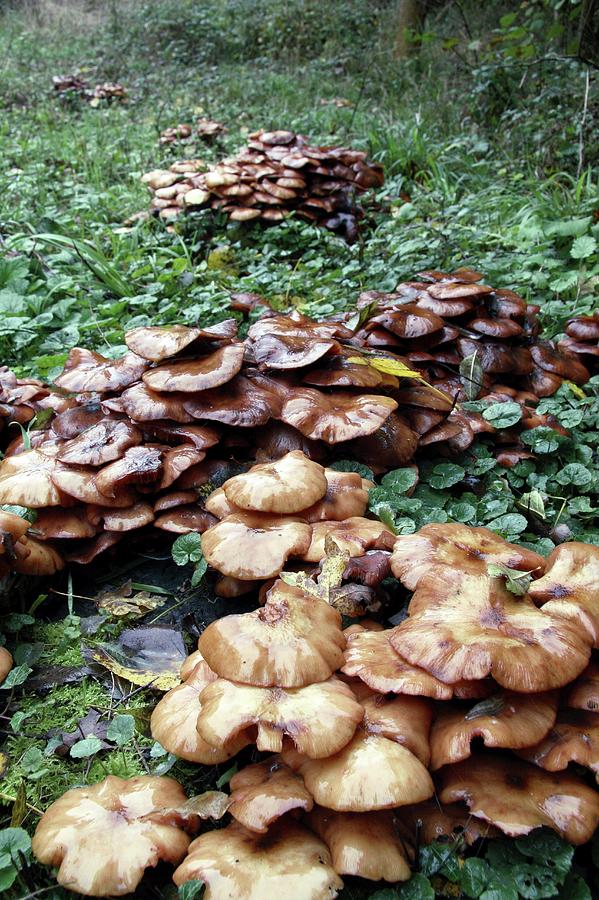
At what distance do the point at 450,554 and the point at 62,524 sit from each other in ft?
5.25

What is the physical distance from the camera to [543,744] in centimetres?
176

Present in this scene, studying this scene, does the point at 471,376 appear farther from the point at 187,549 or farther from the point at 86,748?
the point at 86,748

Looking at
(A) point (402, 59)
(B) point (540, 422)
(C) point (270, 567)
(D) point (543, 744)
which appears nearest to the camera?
(D) point (543, 744)

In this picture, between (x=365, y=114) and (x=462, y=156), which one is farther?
(x=365, y=114)

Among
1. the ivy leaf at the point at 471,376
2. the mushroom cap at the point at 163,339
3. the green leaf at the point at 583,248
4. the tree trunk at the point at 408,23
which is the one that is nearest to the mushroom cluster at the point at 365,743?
the mushroom cap at the point at 163,339

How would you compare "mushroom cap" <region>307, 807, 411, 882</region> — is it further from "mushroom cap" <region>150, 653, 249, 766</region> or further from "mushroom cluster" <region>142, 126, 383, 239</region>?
"mushroom cluster" <region>142, 126, 383, 239</region>

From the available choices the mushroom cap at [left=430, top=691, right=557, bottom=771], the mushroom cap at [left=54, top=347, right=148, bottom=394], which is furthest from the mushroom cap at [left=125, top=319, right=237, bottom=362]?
the mushroom cap at [left=430, top=691, right=557, bottom=771]

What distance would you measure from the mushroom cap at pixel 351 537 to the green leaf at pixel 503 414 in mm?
1238

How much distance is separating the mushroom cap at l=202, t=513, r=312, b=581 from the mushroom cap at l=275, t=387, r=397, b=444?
0.59 metres

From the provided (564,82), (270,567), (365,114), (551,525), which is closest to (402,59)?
(365,114)

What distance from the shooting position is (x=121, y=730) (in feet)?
7.27

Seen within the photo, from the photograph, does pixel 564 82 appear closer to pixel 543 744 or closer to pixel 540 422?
pixel 540 422

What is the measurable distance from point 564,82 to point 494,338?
254 inches

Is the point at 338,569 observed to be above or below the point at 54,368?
above
